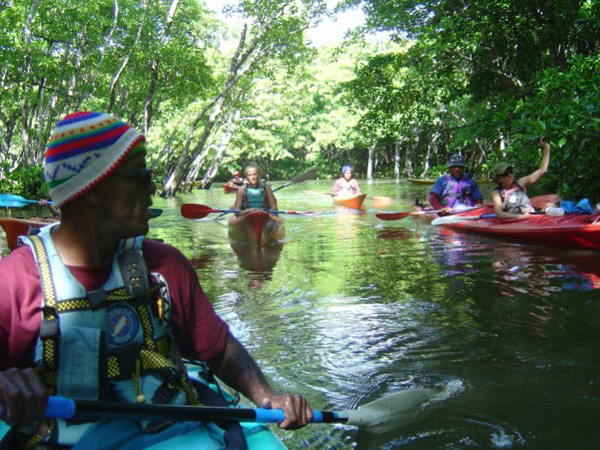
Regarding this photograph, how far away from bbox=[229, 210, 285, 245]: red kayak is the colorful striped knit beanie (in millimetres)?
8311

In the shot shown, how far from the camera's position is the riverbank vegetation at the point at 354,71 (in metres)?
9.77

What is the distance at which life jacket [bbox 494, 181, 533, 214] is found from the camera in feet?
31.5

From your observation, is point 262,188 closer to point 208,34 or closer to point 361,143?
point 361,143

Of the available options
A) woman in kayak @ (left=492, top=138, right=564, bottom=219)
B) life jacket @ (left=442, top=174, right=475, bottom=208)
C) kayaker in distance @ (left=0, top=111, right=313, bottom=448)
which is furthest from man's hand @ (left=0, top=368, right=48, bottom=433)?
life jacket @ (left=442, top=174, right=475, bottom=208)

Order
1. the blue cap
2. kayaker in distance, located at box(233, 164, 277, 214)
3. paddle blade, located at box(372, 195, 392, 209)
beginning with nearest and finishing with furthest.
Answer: kayaker in distance, located at box(233, 164, 277, 214) < the blue cap < paddle blade, located at box(372, 195, 392, 209)

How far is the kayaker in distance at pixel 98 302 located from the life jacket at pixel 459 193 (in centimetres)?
1044

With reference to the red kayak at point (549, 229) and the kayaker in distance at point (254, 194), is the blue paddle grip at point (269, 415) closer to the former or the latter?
the red kayak at point (549, 229)

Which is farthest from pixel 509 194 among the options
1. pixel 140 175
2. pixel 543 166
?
pixel 140 175

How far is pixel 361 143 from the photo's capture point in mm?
15430

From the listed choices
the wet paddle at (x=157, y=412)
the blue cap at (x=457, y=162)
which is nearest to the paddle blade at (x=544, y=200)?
the blue cap at (x=457, y=162)

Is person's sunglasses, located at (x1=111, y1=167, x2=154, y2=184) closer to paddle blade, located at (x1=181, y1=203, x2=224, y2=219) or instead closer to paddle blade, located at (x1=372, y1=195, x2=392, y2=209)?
paddle blade, located at (x1=181, y1=203, x2=224, y2=219)

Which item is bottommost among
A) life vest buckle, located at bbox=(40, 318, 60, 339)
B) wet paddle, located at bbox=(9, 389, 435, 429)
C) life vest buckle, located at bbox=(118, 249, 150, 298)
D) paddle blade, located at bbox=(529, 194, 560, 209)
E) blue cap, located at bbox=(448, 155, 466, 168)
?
wet paddle, located at bbox=(9, 389, 435, 429)

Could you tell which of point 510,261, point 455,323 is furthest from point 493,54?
point 455,323

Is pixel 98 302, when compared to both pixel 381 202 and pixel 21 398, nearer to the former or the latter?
pixel 21 398
